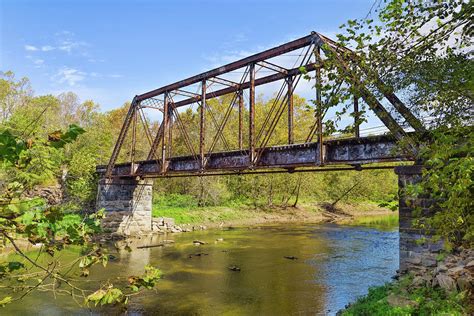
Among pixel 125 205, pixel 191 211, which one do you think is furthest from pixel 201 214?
pixel 125 205

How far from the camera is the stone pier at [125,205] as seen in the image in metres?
28.0

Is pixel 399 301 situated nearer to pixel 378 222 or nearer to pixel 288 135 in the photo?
pixel 288 135

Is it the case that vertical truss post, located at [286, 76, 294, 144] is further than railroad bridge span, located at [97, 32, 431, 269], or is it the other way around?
vertical truss post, located at [286, 76, 294, 144]

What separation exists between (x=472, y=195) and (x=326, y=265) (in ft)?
40.0

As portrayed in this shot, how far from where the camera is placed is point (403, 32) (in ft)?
18.7

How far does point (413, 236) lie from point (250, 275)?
680 cm

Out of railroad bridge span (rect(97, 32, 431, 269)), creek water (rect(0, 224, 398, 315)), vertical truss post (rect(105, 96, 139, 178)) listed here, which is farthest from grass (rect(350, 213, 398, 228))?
vertical truss post (rect(105, 96, 139, 178))

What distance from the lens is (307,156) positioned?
15.0 meters

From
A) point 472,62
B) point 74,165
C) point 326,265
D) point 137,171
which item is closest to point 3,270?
point 472,62

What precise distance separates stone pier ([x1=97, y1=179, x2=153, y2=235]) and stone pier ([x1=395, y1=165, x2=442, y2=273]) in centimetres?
2139

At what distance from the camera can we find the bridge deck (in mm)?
12641

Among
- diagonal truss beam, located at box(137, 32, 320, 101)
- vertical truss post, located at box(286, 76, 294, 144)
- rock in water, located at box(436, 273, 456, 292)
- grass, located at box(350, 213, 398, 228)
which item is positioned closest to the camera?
rock in water, located at box(436, 273, 456, 292)

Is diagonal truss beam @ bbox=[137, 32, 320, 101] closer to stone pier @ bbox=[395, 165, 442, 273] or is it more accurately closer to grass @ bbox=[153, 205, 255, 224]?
stone pier @ bbox=[395, 165, 442, 273]

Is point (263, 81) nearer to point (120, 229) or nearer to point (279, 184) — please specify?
point (120, 229)
